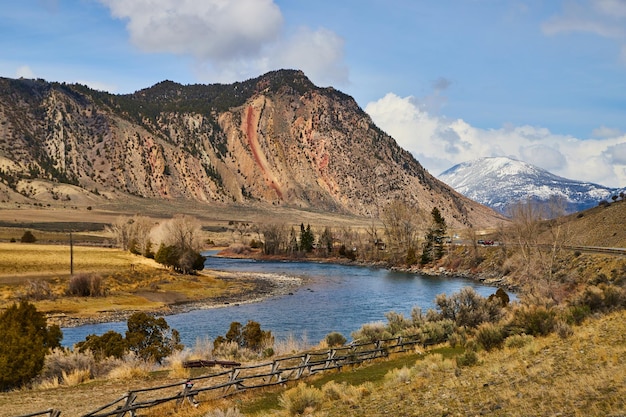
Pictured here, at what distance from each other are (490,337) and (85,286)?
1791 inches

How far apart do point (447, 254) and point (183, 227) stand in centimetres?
4855

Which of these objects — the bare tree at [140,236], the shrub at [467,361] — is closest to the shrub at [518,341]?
the shrub at [467,361]

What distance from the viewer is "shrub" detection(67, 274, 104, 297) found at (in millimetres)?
55219

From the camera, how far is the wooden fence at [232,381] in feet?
47.0

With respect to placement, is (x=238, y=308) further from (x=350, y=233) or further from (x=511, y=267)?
(x=350, y=233)

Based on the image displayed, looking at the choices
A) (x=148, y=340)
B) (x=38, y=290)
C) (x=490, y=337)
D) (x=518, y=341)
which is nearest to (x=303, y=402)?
(x=518, y=341)

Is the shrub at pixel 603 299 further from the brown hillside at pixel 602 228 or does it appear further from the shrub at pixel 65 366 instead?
the brown hillside at pixel 602 228

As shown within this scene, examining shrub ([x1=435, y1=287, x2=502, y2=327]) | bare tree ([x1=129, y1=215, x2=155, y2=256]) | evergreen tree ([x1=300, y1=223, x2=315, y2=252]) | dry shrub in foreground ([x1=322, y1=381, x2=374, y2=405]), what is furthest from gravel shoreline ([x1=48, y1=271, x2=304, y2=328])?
evergreen tree ([x1=300, y1=223, x2=315, y2=252])

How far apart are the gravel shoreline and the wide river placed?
4.55ft

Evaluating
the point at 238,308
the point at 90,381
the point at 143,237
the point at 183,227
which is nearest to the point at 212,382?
the point at 90,381

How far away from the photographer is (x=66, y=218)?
467 feet

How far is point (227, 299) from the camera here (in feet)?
207

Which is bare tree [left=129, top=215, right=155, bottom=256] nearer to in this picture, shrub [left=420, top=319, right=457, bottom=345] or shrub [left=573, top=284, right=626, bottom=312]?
shrub [left=420, top=319, right=457, bottom=345]

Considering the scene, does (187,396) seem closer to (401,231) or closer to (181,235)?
(181,235)
